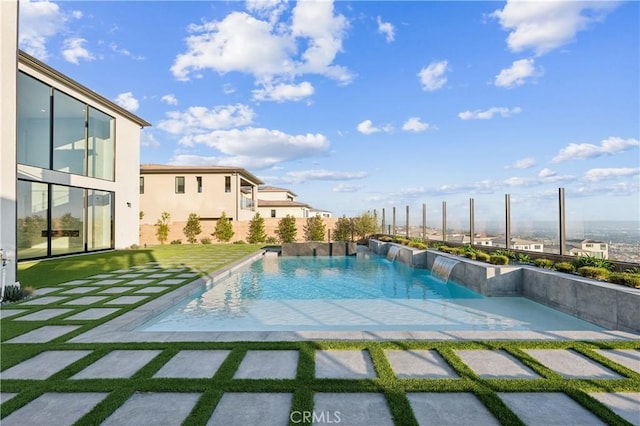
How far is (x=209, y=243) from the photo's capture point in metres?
23.0

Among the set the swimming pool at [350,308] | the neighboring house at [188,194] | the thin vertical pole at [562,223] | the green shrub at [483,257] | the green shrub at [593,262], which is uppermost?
the neighboring house at [188,194]

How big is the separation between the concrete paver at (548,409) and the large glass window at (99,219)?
16.8 m

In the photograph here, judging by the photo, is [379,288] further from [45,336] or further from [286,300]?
[45,336]

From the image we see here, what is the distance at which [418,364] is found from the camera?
3.24 m

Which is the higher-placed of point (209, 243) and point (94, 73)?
point (94, 73)

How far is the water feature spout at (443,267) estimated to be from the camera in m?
9.84

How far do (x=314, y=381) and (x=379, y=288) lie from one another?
6.77 m

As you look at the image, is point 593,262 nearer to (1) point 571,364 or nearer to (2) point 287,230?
(1) point 571,364

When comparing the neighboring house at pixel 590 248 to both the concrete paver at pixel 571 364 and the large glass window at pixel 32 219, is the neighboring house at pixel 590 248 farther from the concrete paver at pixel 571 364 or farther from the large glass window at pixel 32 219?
the large glass window at pixel 32 219

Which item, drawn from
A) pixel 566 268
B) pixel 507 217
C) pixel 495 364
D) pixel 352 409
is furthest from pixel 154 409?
pixel 507 217

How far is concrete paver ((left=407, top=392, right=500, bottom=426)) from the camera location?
2297mm

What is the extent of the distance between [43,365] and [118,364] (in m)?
0.79

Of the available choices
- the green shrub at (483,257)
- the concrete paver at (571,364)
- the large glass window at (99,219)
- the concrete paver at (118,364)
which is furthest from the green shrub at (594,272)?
the large glass window at (99,219)

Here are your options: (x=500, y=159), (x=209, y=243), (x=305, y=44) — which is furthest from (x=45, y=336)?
(x=209, y=243)
